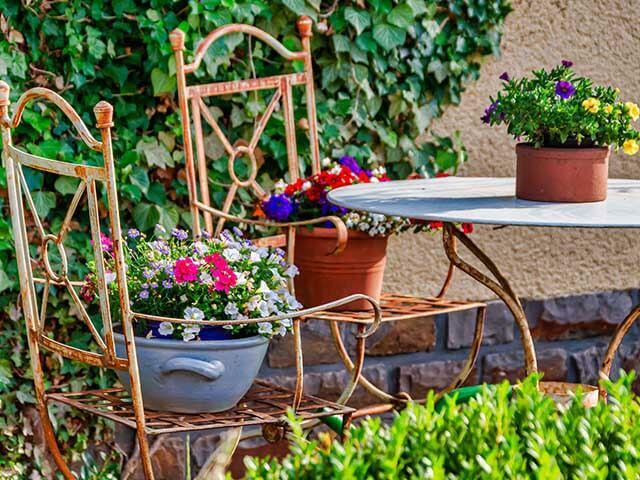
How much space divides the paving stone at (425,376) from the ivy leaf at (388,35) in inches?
38.9

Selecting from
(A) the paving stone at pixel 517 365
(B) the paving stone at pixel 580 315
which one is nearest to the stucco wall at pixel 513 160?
(B) the paving stone at pixel 580 315

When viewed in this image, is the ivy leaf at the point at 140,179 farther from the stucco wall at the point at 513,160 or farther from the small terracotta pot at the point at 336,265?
the stucco wall at the point at 513,160

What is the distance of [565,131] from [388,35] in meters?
1.10

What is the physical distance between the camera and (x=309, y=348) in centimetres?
327

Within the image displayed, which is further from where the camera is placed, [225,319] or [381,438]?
[225,319]

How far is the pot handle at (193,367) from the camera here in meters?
2.12

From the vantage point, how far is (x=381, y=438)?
129 centimetres

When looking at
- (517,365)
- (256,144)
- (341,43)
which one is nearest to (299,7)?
(341,43)

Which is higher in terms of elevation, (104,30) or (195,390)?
(104,30)

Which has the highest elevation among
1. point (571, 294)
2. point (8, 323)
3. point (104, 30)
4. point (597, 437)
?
point (104, 30)

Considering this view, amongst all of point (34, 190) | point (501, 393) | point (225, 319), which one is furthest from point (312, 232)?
point (501, 393)

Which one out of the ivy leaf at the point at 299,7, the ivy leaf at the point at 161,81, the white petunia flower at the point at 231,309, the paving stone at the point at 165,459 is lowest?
the paving stone at the point at 165,459

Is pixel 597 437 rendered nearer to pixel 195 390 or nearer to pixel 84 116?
pixel 195 390

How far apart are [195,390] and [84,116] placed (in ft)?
3.34
